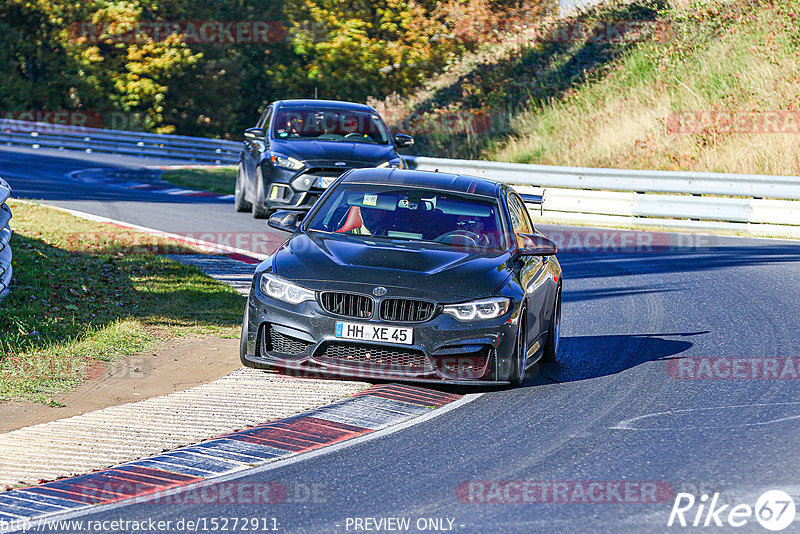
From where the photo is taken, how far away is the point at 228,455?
6574 millimetres

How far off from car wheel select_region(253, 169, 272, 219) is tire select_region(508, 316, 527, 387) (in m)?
10.3

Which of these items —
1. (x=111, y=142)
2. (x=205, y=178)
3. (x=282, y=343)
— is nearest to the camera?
(x=282, y=343)

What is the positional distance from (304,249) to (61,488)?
3.30m

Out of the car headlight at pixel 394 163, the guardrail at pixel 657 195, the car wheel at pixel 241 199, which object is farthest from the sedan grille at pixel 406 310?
the guardrail at pixel 657 195

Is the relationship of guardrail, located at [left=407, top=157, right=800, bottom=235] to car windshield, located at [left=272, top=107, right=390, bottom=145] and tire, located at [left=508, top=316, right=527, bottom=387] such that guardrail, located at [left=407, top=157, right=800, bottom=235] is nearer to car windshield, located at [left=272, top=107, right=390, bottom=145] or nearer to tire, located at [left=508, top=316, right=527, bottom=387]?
car windshield, located at [left=272, top=107, right=390, bottom=145]

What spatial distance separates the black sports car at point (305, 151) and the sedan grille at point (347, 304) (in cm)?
944

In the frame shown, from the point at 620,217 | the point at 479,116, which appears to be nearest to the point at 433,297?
the point at 620,217

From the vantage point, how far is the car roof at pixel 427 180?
9.77 m

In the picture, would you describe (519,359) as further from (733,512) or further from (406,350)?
(733,512)

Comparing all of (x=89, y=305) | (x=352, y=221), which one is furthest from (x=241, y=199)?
(x=352, y=221)

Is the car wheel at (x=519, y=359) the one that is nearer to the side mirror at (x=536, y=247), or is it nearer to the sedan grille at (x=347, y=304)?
the side mirror at (x=536, y=247)

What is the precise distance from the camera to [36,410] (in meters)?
7.72

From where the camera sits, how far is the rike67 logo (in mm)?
5363

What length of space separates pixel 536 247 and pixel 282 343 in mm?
2212
